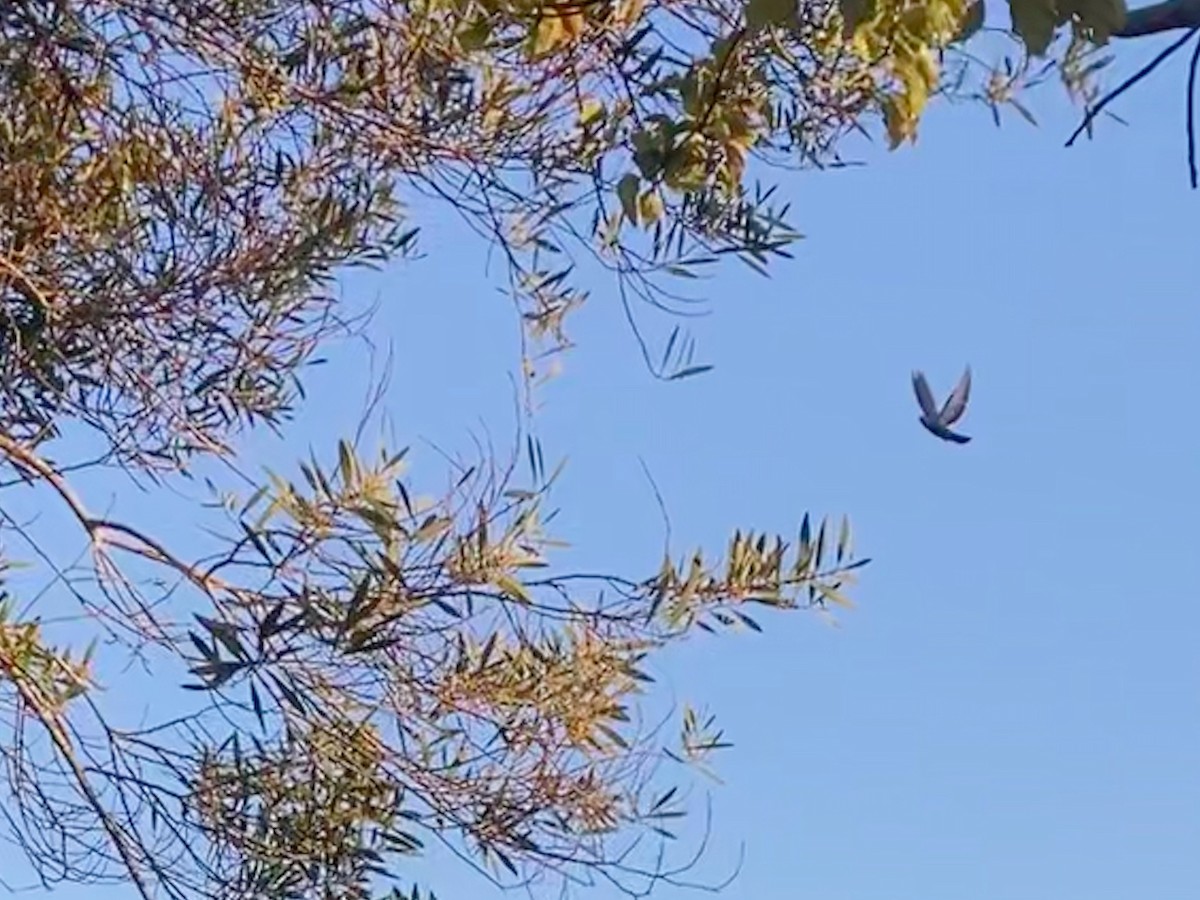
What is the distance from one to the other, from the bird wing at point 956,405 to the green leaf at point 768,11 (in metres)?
0.49

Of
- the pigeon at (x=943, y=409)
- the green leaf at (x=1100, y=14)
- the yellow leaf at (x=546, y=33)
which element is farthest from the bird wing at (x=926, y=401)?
the yellow leaf at (x=546, y=33)

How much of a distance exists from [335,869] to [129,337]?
102cm

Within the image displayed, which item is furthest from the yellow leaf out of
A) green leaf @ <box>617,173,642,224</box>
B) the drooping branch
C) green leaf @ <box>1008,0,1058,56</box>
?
the drooping branch

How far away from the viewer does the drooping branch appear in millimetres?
1491

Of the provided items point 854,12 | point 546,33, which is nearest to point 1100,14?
point 854,12

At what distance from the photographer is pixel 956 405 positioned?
1596 millimetres

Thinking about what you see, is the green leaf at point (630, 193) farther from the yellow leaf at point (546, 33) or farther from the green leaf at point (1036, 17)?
the green leaf at point (1036, 17)

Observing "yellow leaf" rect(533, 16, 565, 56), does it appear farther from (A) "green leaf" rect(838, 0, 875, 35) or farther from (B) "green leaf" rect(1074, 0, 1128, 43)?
(B) "green leaf" rect(1074, 0, 1128, 43)

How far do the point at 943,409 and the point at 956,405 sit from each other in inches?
Result: 0.4

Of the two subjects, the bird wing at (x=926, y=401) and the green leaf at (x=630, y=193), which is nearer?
the bird wing at (x=926, y=401)

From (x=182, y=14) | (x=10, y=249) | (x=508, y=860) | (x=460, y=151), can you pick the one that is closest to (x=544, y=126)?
(x=460, y=151)

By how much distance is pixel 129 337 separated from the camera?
368 cm

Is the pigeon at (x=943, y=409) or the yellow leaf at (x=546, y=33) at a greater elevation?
the yellow leaf at (x=546, y=33)

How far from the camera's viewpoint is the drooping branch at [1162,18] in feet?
4.89
